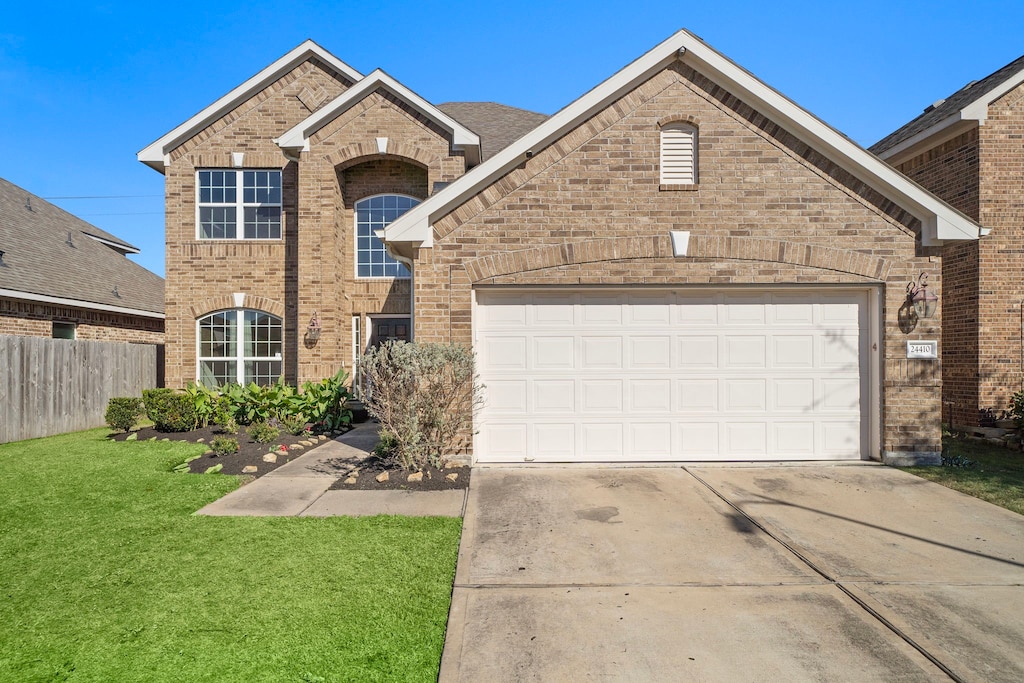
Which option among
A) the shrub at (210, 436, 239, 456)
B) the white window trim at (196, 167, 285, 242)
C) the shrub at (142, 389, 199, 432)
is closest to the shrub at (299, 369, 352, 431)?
the shrub at (142, 389, 199, 432)

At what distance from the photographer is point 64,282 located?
14.1 meters

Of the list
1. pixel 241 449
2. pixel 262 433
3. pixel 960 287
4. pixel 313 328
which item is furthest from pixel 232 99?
pixel 960 287

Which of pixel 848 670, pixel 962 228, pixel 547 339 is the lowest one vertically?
pixel 848 670

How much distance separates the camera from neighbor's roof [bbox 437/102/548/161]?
1530 cm

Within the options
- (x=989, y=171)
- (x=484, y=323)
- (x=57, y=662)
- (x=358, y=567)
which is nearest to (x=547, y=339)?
(x=484, y=323)

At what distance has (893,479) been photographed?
22.1 feet

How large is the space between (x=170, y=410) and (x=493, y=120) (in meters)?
13.1

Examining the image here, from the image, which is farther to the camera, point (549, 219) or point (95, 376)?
point (95, 376)

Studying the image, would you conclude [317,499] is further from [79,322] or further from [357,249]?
[79,322]

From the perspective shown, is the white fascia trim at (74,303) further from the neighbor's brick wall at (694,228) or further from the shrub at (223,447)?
the neighbor's brick wall at (694,228)

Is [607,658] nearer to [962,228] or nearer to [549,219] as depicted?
[549,219]

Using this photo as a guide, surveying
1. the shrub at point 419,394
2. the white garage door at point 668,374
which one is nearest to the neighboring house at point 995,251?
the white garage door at point 668,374

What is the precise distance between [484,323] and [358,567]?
4240 mm

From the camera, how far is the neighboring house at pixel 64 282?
41.6 feet
